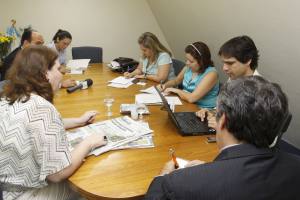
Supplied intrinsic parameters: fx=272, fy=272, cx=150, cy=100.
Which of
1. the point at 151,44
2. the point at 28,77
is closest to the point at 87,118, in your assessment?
the point at 28,77

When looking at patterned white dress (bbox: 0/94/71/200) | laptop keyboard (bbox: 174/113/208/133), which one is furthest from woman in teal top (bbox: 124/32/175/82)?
patterned white dress (bbox: 0/94/71/200)

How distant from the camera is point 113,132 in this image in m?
1.64

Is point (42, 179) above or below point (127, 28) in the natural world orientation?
below

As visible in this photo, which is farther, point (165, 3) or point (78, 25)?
point (78, 25)

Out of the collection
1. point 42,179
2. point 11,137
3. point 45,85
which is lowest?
point 42,179

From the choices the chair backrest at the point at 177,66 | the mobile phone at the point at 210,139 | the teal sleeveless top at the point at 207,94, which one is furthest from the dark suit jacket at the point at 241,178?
the chair backrest at the point at 177,66

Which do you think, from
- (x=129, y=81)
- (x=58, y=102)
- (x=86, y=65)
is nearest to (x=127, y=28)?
(x=86, y=65)

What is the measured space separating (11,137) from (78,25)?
A: 12.6 feet

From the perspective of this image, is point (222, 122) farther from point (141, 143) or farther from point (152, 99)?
point (152, 99)

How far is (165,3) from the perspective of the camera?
4180mm

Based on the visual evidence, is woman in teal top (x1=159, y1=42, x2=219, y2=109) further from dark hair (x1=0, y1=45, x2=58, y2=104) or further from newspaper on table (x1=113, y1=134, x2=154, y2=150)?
dark hair (x1=0, y1=45, x2=58, y2=104)

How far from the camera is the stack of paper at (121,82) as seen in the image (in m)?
2.80

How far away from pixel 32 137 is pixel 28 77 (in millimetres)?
304

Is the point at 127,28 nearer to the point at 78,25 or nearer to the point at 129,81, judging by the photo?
the point at 78,25
